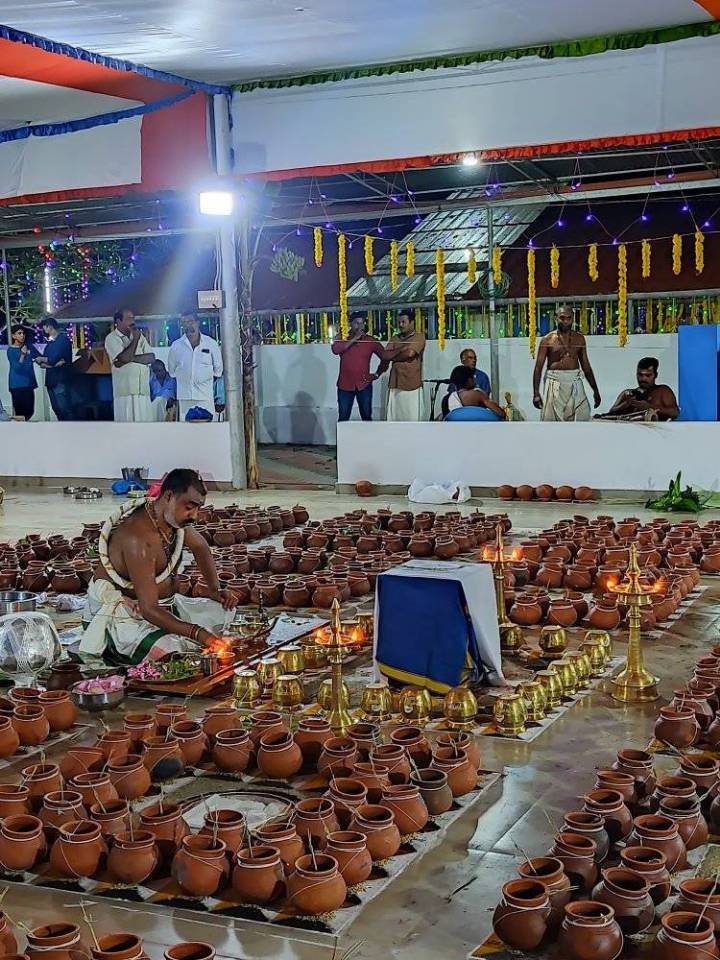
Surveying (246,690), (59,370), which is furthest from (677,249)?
(246,690)

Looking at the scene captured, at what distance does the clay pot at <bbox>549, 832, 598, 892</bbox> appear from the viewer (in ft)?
10.1

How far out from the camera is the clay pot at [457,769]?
3840 millimetres

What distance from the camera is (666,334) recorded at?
15.0 metres

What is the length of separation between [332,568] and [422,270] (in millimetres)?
10125

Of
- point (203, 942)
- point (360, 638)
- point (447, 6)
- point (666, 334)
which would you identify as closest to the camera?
point (203, 942)

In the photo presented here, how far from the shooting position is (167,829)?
338 centimetres

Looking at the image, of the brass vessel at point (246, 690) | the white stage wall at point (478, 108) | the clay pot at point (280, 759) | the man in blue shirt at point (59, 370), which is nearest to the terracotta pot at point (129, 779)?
the clay pot at point (280, 759)

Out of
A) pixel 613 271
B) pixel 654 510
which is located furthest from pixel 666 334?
pixel 654 510

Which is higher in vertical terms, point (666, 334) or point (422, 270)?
point (422, 270)

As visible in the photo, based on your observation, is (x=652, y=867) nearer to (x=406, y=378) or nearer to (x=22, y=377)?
(x=406, y=378)

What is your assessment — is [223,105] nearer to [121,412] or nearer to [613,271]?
[121,412]

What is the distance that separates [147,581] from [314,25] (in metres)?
4.86

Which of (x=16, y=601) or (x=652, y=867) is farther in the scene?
(x=16, y=601)

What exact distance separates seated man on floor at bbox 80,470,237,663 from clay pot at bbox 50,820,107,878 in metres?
1.86
